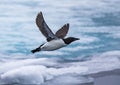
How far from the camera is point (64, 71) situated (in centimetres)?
386

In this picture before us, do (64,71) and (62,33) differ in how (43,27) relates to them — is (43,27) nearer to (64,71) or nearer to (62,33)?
(62,33)

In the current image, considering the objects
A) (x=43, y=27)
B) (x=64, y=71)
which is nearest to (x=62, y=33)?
(x=43, y=27)

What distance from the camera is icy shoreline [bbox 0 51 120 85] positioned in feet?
12.4

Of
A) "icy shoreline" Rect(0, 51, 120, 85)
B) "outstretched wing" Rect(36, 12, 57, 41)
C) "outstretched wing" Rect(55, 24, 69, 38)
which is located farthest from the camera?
"icy shoreline" Rect(0, 51, 120, 85)

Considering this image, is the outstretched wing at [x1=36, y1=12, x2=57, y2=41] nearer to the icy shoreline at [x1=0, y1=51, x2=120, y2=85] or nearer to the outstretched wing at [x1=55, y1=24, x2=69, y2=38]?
the outstretched wing at [x1=55, y1=24, x2=69, y2=38]

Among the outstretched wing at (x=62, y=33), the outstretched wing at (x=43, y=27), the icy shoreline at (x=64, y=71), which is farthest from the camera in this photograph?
the icy shoreline at (x=64, y=71)

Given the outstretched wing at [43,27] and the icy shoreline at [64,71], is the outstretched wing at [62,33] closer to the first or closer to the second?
the outstretched wing at [43,27]

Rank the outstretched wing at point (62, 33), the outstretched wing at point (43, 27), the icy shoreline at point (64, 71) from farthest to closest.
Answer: the icy shoreline at point (64, 71)
the outstretched wing at point (62, 33)
the outstretched wing at point (43, 27)

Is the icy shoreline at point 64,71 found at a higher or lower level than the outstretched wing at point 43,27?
lower

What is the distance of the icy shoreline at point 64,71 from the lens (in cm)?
379

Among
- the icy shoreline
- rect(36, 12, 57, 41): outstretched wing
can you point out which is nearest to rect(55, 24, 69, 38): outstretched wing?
rect(36, 12, 57, 41): outstretched wing

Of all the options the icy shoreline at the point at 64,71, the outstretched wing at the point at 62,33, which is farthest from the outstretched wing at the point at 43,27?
the icy shoreline at the point at 64,71

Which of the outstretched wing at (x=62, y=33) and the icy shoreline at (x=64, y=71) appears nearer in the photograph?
the outstretched wing at (x=62, y=33)

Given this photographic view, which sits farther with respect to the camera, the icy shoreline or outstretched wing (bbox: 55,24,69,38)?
the icy shoreline
